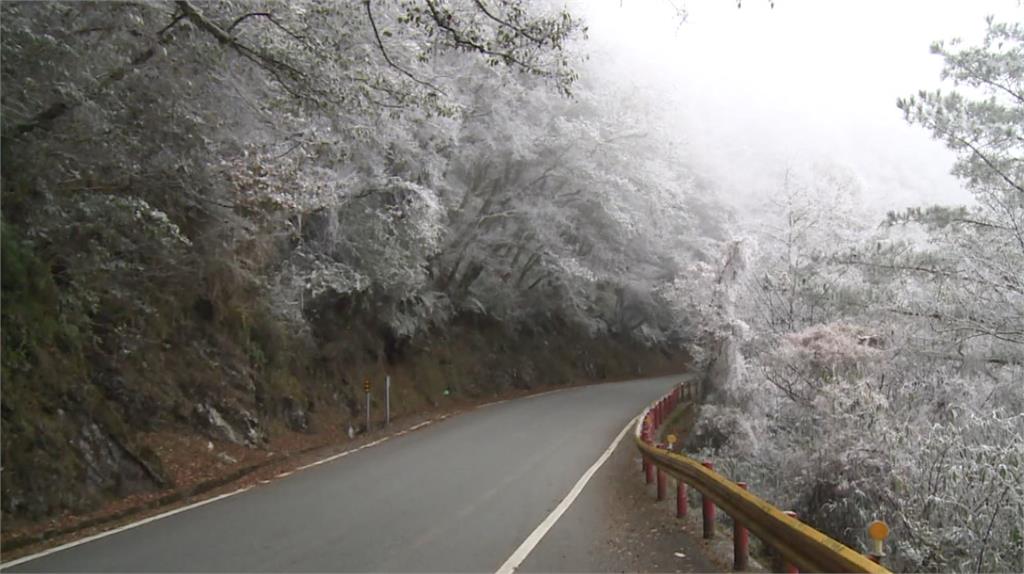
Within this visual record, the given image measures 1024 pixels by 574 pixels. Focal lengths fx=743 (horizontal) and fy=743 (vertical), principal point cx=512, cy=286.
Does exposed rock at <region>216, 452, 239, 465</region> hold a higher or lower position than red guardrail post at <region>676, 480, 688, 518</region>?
higher

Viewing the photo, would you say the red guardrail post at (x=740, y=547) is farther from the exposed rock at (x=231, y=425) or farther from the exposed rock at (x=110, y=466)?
the exposed rock at (x=231, y=425)

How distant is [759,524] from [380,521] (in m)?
4.41

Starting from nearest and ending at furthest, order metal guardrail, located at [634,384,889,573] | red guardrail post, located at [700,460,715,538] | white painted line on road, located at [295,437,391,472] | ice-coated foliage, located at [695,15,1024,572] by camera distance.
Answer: metal guardrail, located at [634,384,889,573]
red guardrail post, located at [700,460,715,538]
ice-coated foliage, located at [695,15,1024,572]
white painted line on road, located at [295,437,391,472]

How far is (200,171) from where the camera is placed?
10594mm

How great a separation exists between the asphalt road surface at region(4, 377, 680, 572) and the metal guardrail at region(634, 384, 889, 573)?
1.33 meters

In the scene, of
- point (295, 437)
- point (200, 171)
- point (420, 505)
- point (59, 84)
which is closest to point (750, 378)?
point (295, 437)

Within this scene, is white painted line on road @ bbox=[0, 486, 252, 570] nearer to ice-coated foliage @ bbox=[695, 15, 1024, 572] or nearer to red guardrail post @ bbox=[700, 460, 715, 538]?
red guardrail post @ bbox=[700, 460, 715, 538]

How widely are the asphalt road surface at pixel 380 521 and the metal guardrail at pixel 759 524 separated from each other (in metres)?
1.33

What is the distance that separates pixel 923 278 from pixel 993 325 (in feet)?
5.44

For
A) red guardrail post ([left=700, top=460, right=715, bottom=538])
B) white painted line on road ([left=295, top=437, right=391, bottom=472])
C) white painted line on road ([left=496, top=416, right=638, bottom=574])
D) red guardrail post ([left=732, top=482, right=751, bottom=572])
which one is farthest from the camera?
white painted line on road ([left=295, top=437, right=391, bottom=472])

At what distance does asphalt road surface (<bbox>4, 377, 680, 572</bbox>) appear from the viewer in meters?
6.84

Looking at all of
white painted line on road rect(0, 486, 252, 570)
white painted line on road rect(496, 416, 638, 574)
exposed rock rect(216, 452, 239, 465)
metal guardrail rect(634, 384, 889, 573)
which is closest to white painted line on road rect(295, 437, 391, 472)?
exposed rock rect(216, 452, 239, 465)

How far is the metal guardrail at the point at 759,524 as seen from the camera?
14.3ft

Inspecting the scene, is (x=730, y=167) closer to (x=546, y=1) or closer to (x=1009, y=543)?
(x=546, y=1)
